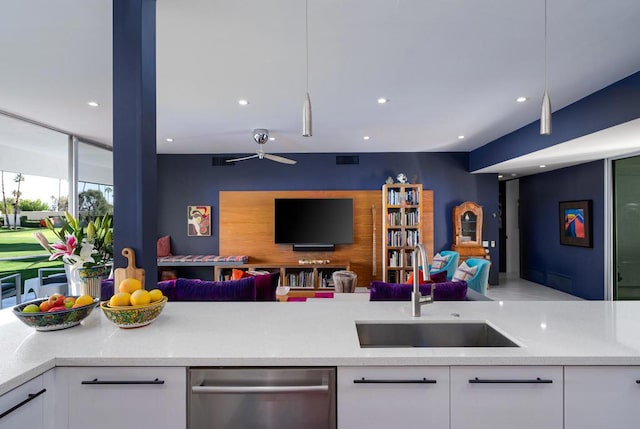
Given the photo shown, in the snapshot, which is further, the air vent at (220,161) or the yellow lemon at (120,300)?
the air vent at (220,161)

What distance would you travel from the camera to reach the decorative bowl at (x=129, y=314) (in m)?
1.34

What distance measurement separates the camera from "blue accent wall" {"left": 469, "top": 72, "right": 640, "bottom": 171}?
2787 mm

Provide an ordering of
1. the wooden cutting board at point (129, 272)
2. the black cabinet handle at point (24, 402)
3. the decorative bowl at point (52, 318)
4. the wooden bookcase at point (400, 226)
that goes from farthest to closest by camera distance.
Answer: the wooden bookcase at point (400, 226) < the wooden cutting board at point (129, 272) < the decorative bowl at point (52, 318) < the black cabinet handle at point (24, 402)


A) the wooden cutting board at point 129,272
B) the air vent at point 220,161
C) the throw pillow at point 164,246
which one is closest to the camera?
the wooden cutting board at point 129,272

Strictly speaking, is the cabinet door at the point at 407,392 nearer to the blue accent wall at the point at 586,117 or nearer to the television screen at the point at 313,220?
the blue accent wall at the point at 586,117

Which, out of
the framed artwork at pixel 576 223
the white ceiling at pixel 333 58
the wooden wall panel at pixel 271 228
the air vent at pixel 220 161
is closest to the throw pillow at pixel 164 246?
the wooden wall panel at pixel 271 228

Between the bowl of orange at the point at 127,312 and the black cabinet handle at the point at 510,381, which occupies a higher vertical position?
the bowl of orange at the point at 127,312

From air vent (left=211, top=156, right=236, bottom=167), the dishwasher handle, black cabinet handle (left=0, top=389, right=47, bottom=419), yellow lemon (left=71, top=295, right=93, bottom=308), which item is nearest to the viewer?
black cabinet handle (left=0, top=389, right=47, bottom=419)

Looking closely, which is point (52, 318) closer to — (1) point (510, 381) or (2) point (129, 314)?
(2) point (129, 314)

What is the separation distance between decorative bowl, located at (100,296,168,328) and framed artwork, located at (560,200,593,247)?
6.33m

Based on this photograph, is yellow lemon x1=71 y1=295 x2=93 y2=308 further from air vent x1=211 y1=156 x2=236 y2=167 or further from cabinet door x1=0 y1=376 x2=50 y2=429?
air vent x1=211 y1=156 x2=236 y2=167

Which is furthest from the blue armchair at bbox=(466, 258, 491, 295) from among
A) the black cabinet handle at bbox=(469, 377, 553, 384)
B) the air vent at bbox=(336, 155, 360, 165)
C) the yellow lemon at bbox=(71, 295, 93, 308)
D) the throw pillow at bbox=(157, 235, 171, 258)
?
the throw pillow at bbox=(157, 235, 171, 258)

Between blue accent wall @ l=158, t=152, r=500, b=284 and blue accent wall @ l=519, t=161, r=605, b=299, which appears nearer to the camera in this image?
blue accent wall @ l=519, t=161, r=605, b=299

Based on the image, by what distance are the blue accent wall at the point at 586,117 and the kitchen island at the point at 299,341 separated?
212cm
